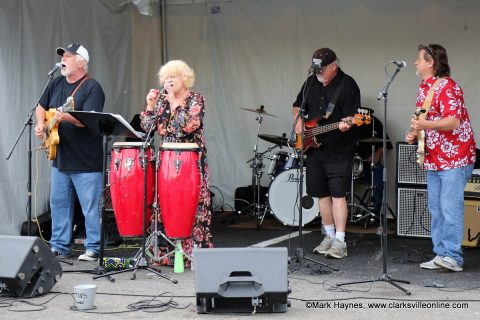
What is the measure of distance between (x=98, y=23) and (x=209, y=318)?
16.9 ft

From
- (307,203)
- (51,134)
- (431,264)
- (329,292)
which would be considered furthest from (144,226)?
(307,203)

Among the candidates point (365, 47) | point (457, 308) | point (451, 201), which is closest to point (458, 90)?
point (451, 201)

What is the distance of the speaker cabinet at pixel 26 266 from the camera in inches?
191

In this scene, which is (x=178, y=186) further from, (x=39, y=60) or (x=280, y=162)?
(x=280, y=162)

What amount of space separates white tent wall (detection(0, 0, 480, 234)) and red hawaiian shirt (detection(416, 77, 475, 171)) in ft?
9.87

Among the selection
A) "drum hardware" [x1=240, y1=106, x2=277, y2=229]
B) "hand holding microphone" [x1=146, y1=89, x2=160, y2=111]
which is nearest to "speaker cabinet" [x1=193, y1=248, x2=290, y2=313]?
"hand holding microphone" [x1=146, y1=89, x2=160, y2=111]

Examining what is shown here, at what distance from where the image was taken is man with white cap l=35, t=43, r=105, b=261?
650 centimetres

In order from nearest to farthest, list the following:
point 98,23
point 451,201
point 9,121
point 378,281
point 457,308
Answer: point 457,308
point 378,281
point 451,201
point 9,121
point 98,23

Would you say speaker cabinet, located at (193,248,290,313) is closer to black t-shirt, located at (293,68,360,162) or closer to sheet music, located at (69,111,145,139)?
sheet music, located at (69,111,145,139)

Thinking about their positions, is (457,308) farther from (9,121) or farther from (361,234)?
(9,121)

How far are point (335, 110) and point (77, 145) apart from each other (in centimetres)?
228

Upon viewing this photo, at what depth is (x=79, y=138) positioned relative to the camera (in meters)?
6.54

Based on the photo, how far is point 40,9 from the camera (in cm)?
761

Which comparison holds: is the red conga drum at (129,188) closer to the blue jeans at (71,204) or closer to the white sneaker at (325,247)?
the blue jeans at (71,204)
